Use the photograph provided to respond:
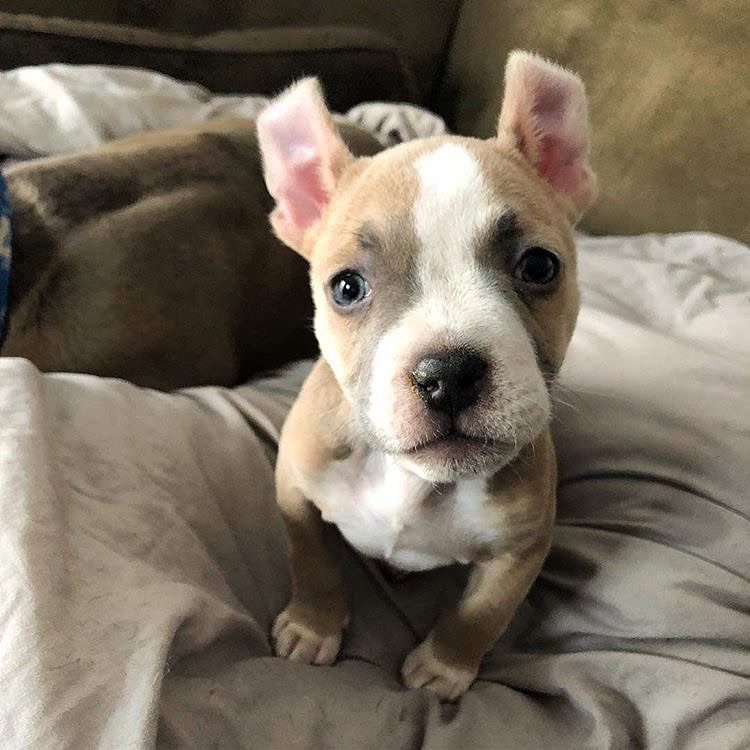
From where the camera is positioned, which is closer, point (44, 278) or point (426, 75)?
point (44, 278)

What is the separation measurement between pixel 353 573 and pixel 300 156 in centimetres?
58

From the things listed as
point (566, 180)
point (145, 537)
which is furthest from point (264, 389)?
point (566, 180)

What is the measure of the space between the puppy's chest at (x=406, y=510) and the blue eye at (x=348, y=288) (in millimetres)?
203

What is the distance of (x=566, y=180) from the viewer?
3.33 ft

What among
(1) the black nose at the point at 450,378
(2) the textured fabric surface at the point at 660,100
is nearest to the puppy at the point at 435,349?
(1) the black nose at the point at 450,378

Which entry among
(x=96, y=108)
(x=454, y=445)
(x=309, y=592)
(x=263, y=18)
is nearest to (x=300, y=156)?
(x=454, y=445)

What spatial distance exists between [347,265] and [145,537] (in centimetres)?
39

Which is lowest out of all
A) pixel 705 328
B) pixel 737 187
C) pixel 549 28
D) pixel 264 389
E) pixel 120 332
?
pixel 264 389

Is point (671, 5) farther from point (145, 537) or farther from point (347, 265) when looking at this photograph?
point (145, 537)

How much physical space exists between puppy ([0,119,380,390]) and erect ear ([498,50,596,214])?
2.14 ft

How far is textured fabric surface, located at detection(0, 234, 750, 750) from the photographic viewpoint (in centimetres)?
79

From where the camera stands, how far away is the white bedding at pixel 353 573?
791 millimetres

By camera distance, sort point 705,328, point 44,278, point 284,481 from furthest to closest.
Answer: point 705,328 < point 44,278 < point 284,481

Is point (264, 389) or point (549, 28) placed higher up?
point (549, 28)
